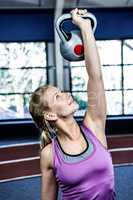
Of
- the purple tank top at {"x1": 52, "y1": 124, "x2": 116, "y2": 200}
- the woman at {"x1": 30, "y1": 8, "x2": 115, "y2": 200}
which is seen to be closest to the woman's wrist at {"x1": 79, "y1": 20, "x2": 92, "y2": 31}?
the woman at {"x1": 30, "y1": 8, "x2": 115, "y2": 200}

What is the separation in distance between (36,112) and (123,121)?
19.3 ft

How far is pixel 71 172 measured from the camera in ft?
4.28

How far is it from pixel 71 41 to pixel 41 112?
1.21 feet

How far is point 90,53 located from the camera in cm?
143

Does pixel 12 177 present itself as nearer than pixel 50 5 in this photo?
Yes

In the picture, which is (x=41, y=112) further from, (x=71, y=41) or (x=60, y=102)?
(x=71, y=41)

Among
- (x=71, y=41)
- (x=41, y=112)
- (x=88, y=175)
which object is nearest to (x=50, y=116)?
(x=41, y=112)

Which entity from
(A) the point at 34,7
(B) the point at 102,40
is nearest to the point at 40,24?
(A) the point at 34,7

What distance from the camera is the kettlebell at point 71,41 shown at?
4.98ft

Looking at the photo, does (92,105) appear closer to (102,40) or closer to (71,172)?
(71,172)

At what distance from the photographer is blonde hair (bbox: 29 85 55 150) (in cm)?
140

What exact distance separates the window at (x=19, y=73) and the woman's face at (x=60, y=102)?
580 cm

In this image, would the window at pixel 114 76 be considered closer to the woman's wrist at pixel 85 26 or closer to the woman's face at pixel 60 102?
the woman's wrist at pixel 85 26

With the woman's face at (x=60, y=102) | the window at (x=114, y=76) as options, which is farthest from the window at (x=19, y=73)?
the woman's face at (x=60, y=102)
